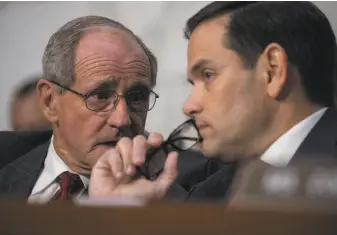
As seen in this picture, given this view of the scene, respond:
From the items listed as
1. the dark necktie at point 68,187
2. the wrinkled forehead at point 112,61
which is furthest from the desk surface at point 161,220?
the wrinkled forehead at point 112,61

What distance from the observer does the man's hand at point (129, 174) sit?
4.15ft

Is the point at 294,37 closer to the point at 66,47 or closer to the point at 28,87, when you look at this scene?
the point at 66,47

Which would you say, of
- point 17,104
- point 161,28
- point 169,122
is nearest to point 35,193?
point 17,104

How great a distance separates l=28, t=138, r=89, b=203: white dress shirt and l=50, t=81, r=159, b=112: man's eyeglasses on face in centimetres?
14

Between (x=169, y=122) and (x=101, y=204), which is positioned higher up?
(x=169, y=122)

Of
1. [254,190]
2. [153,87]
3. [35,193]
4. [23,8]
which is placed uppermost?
[23,8]

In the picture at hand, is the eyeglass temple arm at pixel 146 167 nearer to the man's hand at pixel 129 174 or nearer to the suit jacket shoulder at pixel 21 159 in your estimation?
the man's hand at pixel 129 174

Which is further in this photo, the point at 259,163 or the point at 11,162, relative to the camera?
the point at 11,162

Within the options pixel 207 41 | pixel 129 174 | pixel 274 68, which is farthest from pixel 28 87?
pixel 274 68

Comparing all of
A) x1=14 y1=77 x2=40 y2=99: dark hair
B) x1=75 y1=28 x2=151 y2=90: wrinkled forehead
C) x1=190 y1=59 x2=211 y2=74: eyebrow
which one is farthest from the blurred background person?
x1=190 y1=59 x2=211 y2=74: eyebrow

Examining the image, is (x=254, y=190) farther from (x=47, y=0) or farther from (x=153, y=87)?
(x=47, y=0)

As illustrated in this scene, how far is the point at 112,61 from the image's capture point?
131cm

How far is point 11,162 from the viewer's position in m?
1.37

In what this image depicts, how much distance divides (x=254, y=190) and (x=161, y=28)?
0.40 m
